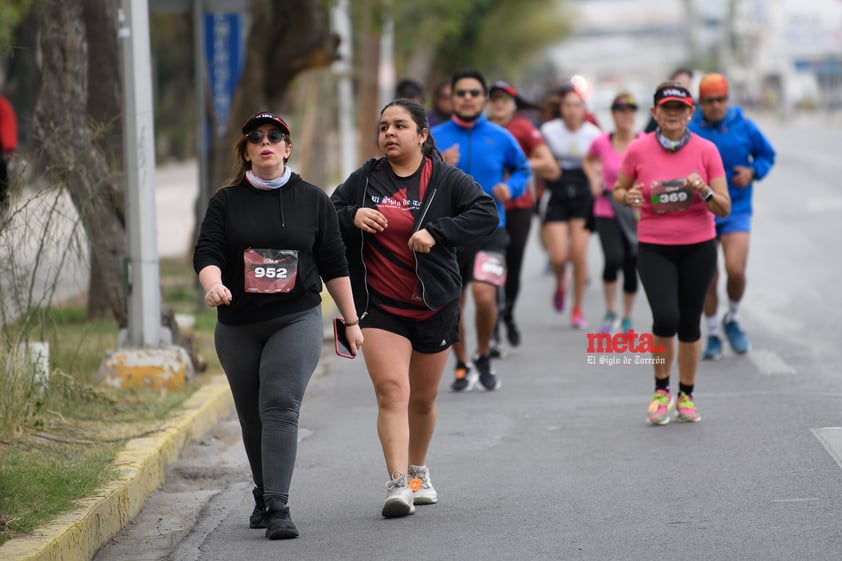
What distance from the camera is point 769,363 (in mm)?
10570

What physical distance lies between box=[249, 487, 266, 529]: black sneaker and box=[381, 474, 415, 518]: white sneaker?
1.70 feet

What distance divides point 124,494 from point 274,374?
1093mm

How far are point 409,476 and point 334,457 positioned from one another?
1.30m

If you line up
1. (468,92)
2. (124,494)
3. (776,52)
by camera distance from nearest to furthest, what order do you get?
(124,494) < (468,92) < (776,52)

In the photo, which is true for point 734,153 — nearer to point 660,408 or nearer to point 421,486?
point 660,408

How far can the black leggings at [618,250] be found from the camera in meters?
12.0

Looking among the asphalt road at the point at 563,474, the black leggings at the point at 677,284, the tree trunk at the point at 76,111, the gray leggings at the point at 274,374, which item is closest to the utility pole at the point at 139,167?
the tree trunk at the point at 76,111

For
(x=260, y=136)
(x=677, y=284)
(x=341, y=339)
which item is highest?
(x=260, y=136)

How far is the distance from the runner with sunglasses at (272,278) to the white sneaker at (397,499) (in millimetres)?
439

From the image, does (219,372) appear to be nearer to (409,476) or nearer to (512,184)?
(512,184)

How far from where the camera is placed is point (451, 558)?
230 inches

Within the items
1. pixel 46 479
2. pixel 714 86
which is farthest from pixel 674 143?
pixel 46 479

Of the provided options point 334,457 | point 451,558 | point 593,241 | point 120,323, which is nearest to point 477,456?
point 334,457

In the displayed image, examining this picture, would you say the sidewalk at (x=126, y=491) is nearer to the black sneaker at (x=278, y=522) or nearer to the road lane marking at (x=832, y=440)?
the black sneaker at (x=278, y=522)
